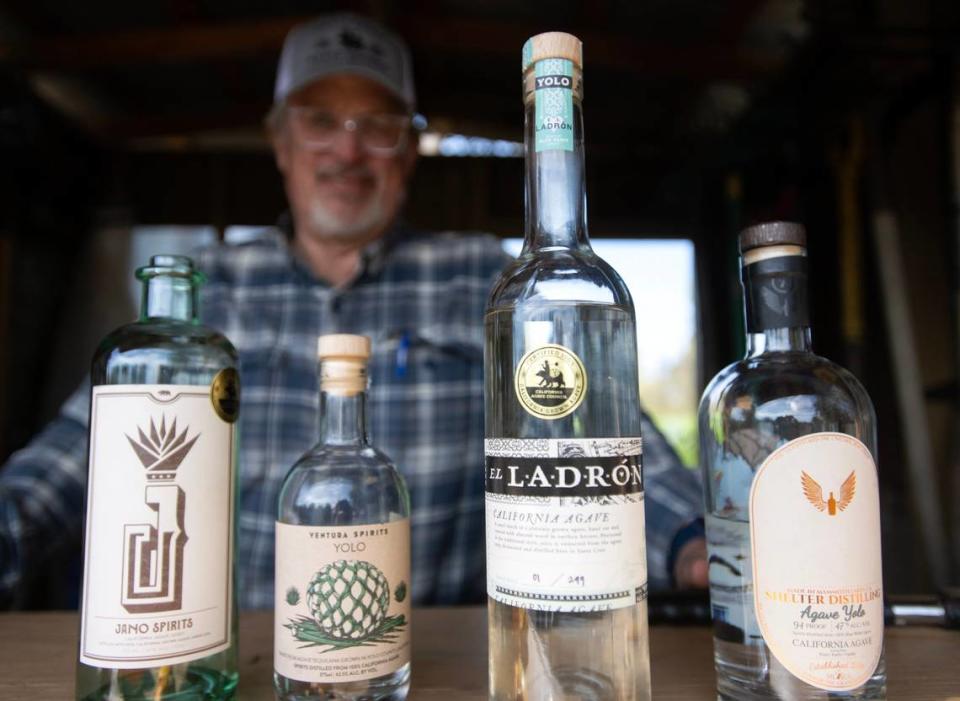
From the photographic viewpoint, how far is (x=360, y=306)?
1208 millimetres

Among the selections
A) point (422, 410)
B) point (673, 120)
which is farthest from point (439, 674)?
point (673, 120)

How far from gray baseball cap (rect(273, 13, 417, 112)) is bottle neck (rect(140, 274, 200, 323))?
90cm

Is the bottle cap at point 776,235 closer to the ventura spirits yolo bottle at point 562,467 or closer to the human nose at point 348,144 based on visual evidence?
the ventura spirits yolo bottle at point 562,467

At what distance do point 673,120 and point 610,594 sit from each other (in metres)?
2.82

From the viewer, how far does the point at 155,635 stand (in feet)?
1.24

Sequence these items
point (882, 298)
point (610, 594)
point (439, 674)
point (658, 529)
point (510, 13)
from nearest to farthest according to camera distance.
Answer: point (610, 594) < point (439, 674) < point (658, 529) < point (882, 298) < point (510, 13)

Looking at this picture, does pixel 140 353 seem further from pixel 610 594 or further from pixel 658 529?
pixel 658 529

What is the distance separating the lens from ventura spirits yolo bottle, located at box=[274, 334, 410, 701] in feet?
1.25

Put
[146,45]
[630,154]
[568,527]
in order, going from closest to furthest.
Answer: [568,527] → [146,45] → [630,154]

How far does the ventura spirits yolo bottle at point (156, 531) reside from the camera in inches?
15.0

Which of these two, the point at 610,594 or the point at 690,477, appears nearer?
the point at 610,594

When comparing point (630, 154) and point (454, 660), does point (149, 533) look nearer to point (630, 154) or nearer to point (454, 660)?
point (454, 660)

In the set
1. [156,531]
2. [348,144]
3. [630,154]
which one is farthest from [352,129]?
[630,154]

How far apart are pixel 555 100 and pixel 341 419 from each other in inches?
9.1
